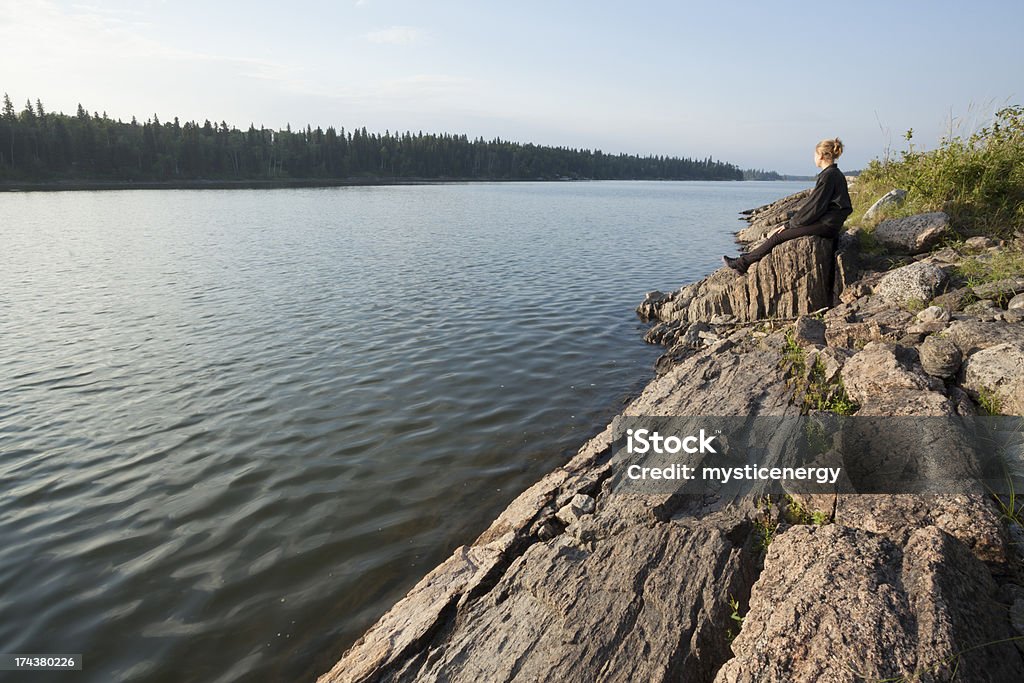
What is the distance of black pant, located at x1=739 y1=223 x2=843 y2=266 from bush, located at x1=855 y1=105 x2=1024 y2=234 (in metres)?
3.10

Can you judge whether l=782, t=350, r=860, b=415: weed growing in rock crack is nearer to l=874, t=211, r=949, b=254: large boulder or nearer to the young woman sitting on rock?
the young woman sitting on rock

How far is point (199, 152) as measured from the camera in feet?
420

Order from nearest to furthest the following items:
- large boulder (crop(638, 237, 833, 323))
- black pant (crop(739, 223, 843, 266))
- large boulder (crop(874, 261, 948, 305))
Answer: large boulder (crop(874, 261, 948, 305))
black pant (crop(739, 223, 843, 266))
large boulder (crop(638, 237, 833, 323))

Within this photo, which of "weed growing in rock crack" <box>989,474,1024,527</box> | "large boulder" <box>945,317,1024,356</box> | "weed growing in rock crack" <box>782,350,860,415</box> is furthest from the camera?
"large boulder" <box>945,317,1024,356</box>

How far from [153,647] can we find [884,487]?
672 cm

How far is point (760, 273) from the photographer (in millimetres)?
11492

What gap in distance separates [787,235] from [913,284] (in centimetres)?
292

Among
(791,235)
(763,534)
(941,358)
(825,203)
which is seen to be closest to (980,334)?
(941,358)

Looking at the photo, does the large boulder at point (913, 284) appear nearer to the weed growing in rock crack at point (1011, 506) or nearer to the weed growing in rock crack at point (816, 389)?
the weed growing in rock crack at point (816, 389)

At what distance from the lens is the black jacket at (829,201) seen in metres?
10.2

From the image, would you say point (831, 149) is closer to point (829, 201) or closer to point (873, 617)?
point (829, 201)

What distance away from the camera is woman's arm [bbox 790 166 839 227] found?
10266 millimetres

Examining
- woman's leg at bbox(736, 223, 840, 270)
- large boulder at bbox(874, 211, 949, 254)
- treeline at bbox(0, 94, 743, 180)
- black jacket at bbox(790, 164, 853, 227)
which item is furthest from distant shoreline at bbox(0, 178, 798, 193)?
large boulder at bbox(874, 211, 949, 254)

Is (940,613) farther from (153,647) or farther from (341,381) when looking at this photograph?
(341,381)
